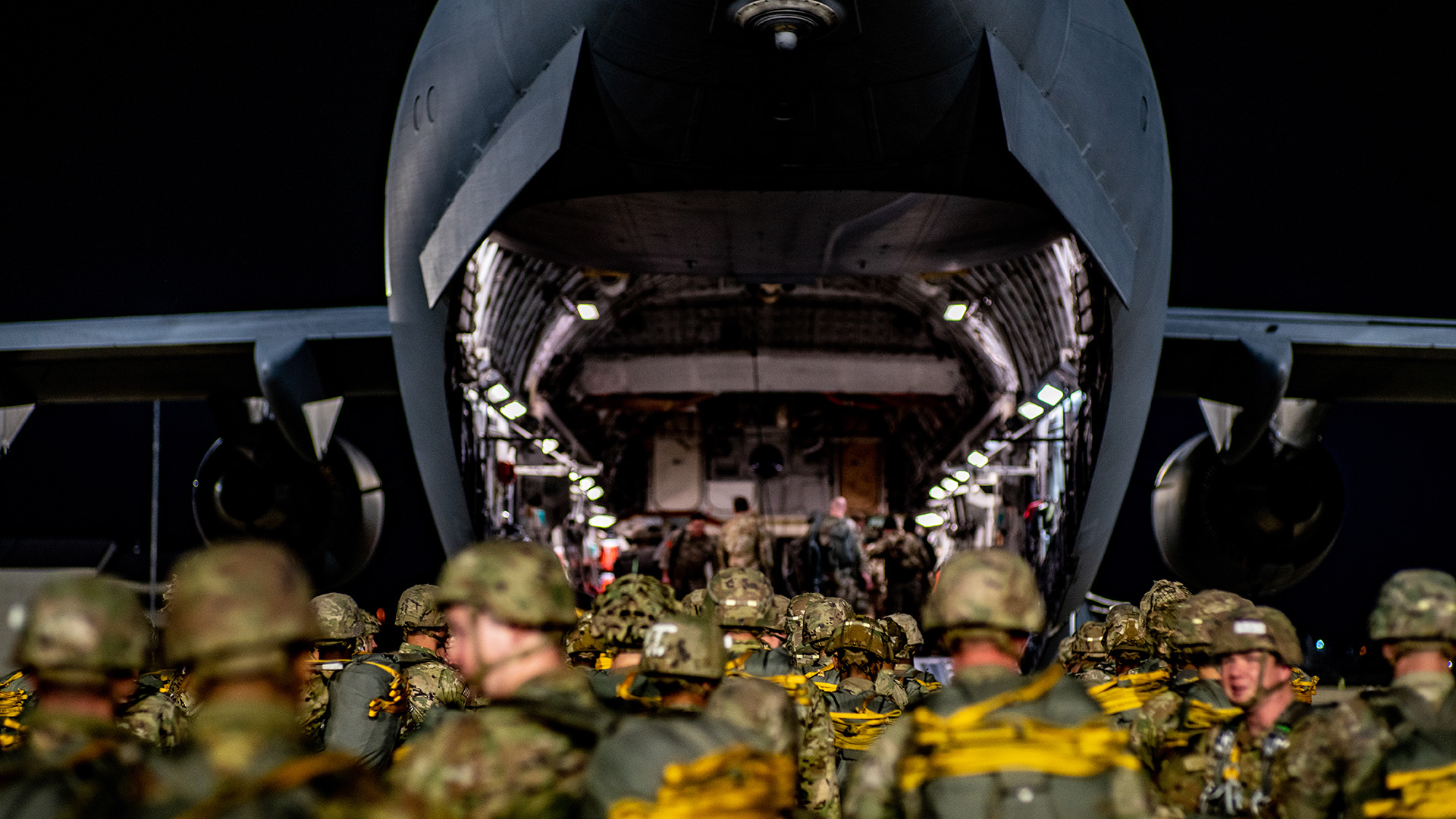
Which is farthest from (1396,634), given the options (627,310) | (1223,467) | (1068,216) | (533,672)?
(627,310)

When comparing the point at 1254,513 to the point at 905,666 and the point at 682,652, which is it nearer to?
the point at 905,666

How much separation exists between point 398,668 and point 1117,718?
3.91 meters

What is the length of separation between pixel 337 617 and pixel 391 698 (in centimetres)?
65

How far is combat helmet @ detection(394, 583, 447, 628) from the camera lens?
24.5ft

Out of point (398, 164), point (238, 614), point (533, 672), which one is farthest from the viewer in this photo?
point (398, 164)

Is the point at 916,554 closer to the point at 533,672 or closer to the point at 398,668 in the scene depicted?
the point at 398,668

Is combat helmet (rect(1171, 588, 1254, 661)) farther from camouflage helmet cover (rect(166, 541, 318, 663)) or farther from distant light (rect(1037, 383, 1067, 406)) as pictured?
distant light (rect(1037, 383, 1067, 406))

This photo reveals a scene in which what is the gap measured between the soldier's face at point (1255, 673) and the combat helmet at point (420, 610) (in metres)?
4.78

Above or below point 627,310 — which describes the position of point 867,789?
below

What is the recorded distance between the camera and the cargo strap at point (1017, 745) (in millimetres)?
2697

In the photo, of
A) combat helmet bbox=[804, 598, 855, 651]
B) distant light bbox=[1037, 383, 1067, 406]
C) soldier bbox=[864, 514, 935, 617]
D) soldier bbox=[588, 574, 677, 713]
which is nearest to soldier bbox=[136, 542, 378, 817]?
soldier bbox=[588, 574, 677, 713]

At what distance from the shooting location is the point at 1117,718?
649 cm

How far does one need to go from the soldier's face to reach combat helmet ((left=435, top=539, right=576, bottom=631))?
247cm

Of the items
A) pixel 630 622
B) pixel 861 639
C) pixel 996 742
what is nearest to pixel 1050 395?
pixel 861 639
